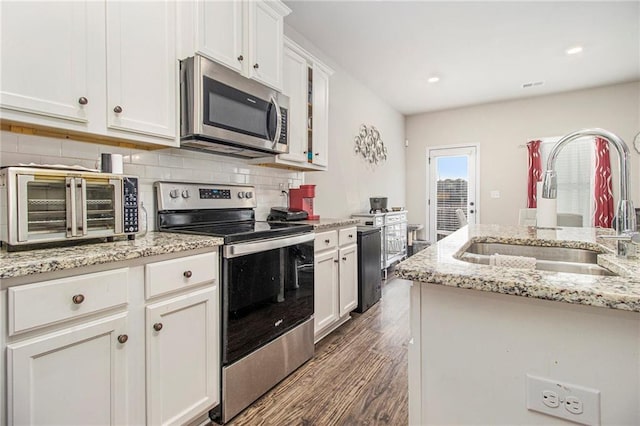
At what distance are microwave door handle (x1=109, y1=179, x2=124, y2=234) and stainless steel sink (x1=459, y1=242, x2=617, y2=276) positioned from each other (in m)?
1.38

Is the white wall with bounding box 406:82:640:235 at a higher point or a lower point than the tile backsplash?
higher

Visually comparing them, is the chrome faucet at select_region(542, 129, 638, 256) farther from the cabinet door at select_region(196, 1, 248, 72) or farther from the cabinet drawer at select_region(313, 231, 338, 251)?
the cabinet door at select_region(196, 1, 248, 72)

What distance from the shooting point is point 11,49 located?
3.76 ft

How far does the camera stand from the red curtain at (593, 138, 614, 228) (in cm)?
443

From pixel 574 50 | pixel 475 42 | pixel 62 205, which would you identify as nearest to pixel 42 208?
pixel 62 205

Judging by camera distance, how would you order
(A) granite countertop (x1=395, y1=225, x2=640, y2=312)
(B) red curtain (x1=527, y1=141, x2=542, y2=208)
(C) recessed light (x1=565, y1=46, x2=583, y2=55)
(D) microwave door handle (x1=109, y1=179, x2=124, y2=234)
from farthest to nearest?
(B) red curtain (x1=527, y1=141, x2=542, y2=208) → (C) recessed light (x1=565, y1=46, x2=583, y2=55) → (D) microwave door handle (x1=109, y1=179, x2=124, y2=234) → (A) granite countertop (x1=395, y1=225, x2=640, y2=312)

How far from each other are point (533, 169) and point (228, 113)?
4.90m

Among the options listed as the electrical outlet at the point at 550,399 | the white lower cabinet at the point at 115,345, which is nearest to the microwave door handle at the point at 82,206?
the white lower cabinet at the point at 115,345

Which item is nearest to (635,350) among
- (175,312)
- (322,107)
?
(175,312)

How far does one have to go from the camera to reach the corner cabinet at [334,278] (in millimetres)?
2350

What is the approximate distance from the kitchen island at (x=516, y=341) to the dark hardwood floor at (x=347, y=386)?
94cm

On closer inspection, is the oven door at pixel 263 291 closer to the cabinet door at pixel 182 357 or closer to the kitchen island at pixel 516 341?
the cabinet door at pixel 182 357

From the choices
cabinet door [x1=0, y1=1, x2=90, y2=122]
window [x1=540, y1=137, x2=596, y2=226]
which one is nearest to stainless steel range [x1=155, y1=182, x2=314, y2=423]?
cabinet door [x1=0, y1=1, x2=90, y2=122]

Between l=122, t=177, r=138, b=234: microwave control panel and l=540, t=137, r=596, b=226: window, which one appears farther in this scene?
l=540, t=137, r=596, b=226: window
